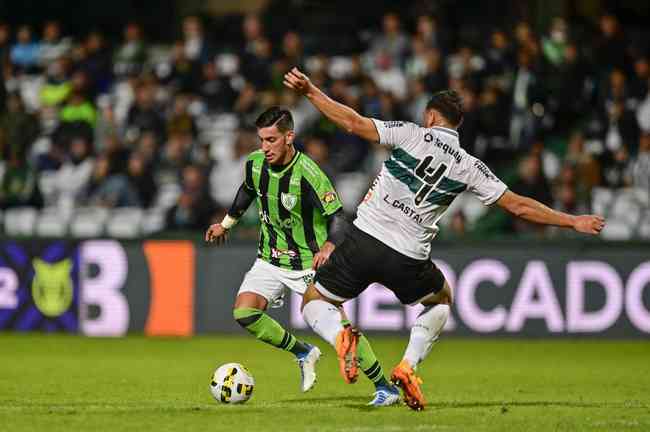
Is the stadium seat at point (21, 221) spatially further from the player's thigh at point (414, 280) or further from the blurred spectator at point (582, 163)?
the player's thigh at point (414, 280)

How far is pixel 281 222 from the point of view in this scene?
31.6 feet

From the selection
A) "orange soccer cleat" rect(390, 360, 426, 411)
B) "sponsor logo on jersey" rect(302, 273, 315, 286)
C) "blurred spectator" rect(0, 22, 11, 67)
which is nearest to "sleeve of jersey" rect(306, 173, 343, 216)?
"sponsor logo on jersey" rect(302, 273, 315, 286)

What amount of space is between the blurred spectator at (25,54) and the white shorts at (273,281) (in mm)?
12614

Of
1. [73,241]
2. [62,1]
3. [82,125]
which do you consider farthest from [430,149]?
[62,1]

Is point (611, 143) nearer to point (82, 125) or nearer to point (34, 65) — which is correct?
point (82, 125)

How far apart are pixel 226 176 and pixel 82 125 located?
8.28 ft

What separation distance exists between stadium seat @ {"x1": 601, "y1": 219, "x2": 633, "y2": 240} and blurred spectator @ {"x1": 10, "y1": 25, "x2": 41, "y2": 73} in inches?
399

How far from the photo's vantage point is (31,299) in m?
16.0

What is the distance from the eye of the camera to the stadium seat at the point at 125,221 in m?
17.1

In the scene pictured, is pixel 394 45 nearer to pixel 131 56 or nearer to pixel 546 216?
pixel 131 56

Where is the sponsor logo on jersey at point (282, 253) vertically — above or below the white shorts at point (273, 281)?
above

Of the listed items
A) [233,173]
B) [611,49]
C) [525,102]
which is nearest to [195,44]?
[233,173]

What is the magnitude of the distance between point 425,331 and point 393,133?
4.43 feet

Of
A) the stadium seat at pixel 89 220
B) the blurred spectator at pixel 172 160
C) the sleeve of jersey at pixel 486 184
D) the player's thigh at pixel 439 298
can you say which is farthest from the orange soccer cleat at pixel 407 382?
the blurred spectator at pixel 172 160
